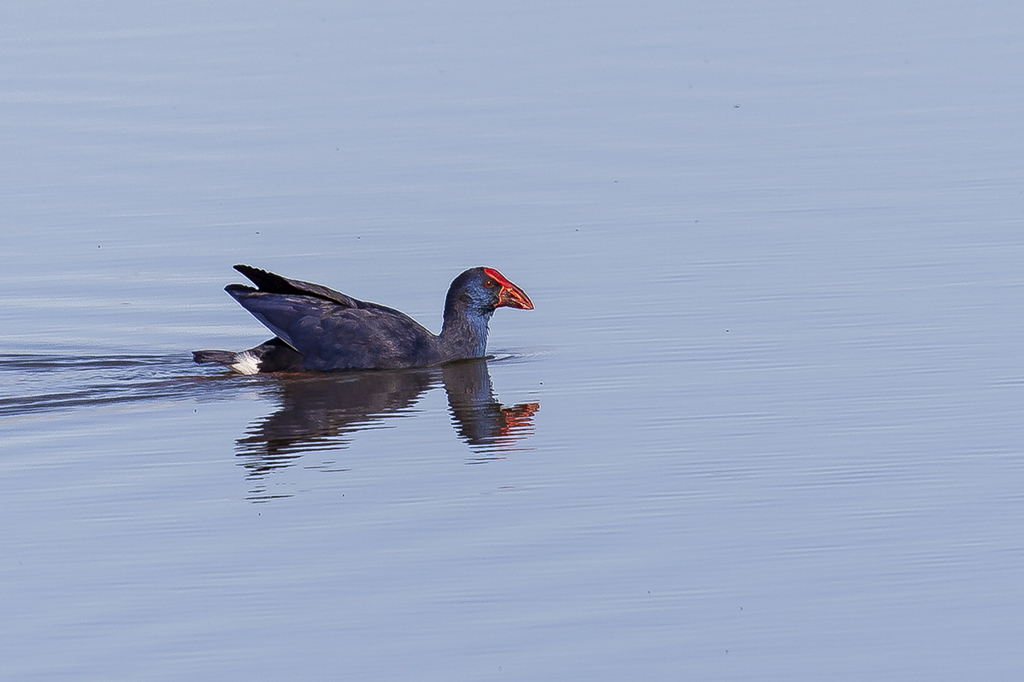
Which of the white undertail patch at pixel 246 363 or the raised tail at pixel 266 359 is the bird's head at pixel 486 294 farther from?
the white undertail patch at pixel 246 363

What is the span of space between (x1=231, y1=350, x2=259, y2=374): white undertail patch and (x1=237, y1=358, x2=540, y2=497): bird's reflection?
175 mm

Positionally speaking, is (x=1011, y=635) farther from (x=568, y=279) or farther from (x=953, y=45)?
(x=953, y=45)

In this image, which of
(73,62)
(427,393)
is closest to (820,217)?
(427,393)

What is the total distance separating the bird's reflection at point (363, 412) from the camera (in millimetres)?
10492

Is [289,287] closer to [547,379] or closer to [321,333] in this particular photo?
[321,333]

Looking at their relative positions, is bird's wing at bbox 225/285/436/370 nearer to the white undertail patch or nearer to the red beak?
the white undertail patch

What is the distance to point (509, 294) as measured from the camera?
1298 cm

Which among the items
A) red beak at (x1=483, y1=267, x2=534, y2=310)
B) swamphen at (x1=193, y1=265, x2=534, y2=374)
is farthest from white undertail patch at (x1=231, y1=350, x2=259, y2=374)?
red beak at (x1=483, y1=267, x2=534, y2=310)

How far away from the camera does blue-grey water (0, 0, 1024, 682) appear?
25.0 ft

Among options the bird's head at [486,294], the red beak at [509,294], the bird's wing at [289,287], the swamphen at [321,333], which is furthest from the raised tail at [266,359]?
the red beak at [509,294]

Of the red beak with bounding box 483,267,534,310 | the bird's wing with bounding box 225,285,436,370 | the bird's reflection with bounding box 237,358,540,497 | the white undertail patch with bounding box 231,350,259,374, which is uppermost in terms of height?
the red beak with bounding box 483,267,534,310

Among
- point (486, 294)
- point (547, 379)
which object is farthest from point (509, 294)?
point (547, 379)

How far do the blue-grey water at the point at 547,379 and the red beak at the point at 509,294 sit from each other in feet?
1.03

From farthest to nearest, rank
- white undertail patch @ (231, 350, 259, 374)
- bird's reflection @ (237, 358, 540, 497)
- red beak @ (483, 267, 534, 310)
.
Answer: red beak @ (483, 267, 534, 310), white undertail patch @ (231, 350, 259, 374), bird's reflection @ (237, 358, 540, 497)
